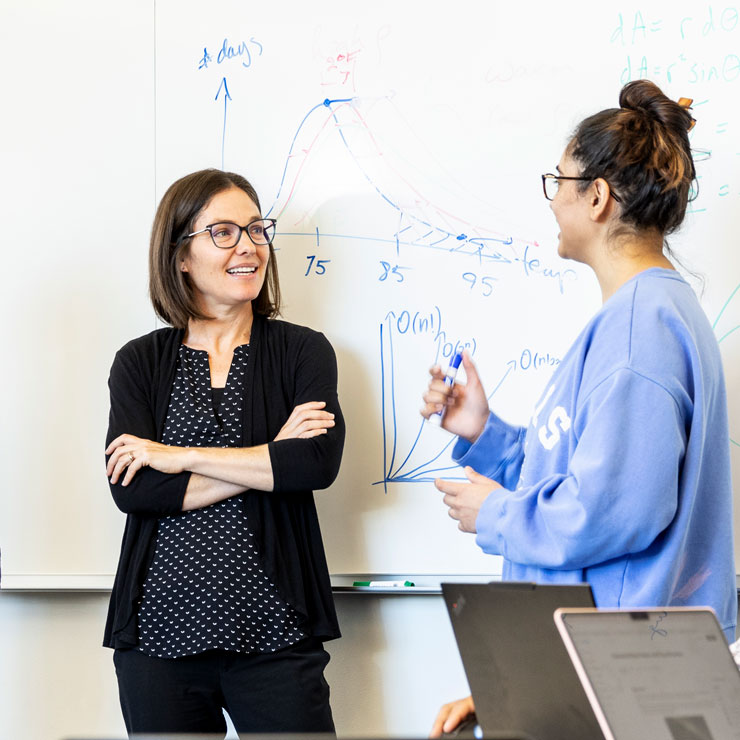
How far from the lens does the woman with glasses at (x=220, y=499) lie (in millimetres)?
1829

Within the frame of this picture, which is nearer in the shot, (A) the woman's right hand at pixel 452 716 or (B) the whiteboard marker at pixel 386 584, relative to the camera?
(A) the woman's right hand at pixel 452 716

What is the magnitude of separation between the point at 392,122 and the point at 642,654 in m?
1.57

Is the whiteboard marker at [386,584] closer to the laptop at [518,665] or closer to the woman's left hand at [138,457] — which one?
the woman's left hand at [138,457]

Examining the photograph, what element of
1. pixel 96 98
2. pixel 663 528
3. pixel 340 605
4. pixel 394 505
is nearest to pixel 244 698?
pixel 340 605

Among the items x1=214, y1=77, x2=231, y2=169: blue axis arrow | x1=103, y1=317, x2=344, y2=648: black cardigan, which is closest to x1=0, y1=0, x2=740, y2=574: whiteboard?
x1=214, y1=77, x2=231, y2=169: blue axis arrow

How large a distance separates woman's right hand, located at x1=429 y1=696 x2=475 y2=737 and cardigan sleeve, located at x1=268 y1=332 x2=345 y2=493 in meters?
0.73

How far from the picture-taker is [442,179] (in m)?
2.14

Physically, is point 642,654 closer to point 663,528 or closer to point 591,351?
point 663,528

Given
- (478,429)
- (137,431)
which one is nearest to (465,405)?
(478,429)

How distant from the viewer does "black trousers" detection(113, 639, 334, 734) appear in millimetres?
1828

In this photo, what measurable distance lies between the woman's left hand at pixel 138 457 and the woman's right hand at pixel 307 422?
205 mm

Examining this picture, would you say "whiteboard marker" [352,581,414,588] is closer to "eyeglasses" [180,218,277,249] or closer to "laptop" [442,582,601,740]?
"eyeglasses" [180,218,277,249]

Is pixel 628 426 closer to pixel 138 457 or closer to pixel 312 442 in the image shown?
pixel 312 442

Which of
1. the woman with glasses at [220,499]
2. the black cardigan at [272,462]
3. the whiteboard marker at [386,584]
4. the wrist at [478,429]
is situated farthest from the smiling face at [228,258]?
the whiteboard marker at [386,584]
